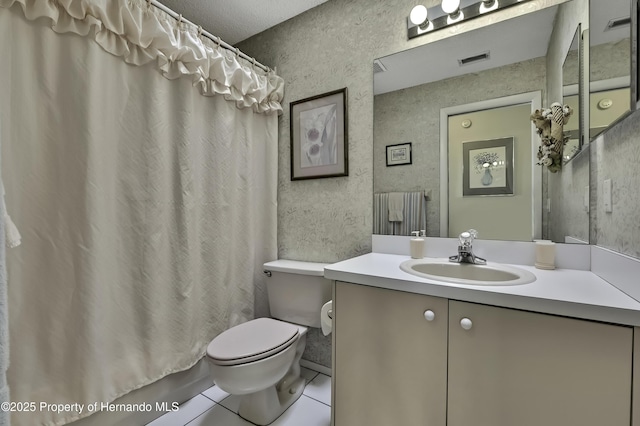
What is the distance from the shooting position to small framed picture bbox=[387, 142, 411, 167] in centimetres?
148

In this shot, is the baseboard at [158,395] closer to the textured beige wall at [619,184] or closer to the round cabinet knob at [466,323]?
the round cabinet knob at [466,323]

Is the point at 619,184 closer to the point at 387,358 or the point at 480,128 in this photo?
the point at 480,128

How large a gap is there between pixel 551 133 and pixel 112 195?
1.94m

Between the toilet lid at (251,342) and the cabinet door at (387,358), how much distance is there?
321 millimetres

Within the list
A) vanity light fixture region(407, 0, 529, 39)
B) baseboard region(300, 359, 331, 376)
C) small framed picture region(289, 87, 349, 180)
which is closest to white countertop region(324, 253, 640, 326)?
small framed picture region(289, 87, 349, 180)

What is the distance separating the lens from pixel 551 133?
1.17 metres

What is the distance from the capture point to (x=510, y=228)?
48.6 inches

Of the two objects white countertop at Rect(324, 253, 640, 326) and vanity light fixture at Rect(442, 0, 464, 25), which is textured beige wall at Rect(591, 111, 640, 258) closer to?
white countertop at Rect(324, 253, 640, 326)

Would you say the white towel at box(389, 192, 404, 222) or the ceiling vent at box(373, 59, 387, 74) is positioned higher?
the ceiling vent at box(373, 59, 387, 74)

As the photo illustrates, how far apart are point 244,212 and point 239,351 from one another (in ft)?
2.75

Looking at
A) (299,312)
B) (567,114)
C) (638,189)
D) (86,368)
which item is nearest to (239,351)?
(299,312)

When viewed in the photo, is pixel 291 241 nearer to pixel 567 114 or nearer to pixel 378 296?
pixel 378 296

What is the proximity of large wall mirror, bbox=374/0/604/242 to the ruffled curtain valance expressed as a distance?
32.4 inches

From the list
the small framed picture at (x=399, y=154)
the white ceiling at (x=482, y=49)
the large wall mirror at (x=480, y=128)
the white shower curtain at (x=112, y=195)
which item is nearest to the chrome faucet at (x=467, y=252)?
the large wall mirror at (x=480, y=128)
